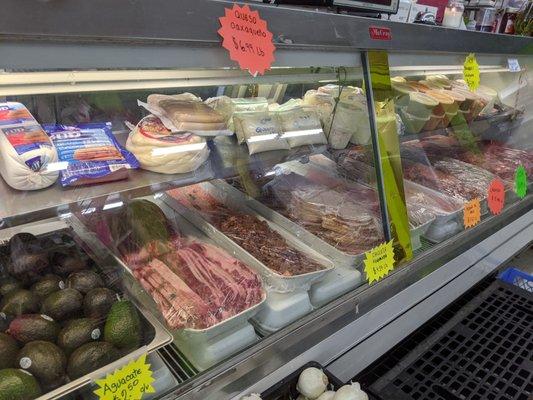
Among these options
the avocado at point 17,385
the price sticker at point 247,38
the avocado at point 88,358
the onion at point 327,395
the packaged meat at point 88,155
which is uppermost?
the price sticker at point 247,38

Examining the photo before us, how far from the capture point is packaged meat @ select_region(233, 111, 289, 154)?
1.67 meters

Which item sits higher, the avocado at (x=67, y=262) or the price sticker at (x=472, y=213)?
the avocado at (x=67, y=262)

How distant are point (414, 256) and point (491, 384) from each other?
0.55 m

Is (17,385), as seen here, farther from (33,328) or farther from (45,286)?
(45,286)

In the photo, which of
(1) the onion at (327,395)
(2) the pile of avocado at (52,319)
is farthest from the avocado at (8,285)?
(1) the onion at (327,395)

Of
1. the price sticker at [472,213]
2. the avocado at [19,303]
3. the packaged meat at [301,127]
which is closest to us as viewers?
the avocado at [19,303]

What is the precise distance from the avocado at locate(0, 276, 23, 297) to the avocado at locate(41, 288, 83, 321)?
0.10m

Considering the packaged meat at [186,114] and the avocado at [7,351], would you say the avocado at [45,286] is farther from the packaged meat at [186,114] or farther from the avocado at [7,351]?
the packaged meat at [186,114]

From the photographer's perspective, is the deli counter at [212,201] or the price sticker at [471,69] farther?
the price sticker at [471,69]

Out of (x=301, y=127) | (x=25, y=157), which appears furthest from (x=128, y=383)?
(x=301, y=127)

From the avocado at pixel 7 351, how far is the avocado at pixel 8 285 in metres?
0.18

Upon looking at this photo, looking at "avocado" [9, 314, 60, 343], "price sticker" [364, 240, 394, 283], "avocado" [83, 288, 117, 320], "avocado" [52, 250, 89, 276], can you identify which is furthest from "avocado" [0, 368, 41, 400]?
"price sticker" [364, 240, 394, 283]

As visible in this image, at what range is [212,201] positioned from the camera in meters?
1.90

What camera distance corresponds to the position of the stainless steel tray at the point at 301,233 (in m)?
1.68
